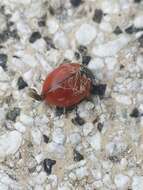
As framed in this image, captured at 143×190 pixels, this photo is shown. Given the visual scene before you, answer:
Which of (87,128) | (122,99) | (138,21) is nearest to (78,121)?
(87,128)

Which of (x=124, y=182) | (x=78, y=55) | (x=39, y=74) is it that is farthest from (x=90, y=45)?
(x=124, y=182)

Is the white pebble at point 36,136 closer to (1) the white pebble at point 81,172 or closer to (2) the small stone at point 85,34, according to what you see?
(1) the white pebble at point 81,172

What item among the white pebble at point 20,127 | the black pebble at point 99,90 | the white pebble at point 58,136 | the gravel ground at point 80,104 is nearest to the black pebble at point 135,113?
the gravel ground at point 80,104

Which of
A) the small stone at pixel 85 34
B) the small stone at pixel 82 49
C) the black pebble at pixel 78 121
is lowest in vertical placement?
the black pebble at pixel 78 121

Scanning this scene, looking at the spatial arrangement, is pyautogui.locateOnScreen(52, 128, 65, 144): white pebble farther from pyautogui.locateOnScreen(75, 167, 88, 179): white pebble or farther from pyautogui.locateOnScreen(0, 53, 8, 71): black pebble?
pyautogui.locateOnScreen(0, 53, 8, 71): black pebble

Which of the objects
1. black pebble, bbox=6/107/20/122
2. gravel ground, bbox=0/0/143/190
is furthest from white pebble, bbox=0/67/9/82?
black pebble, bbox=6/107/20/122
